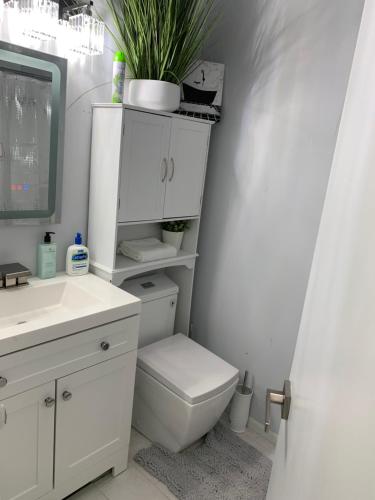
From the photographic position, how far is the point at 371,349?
0.42 m

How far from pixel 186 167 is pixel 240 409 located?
1393 millimetres

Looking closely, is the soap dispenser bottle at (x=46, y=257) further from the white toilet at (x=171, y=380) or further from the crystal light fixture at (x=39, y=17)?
the crystal light fixture at (x=39, y=17)

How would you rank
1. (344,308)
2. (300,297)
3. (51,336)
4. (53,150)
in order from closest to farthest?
(344,308), (51,336), (53,150), (300,297)

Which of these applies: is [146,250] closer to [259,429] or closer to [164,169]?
[164,169]

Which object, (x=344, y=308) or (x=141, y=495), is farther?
(x=141, y=495)

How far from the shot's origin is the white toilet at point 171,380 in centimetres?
186

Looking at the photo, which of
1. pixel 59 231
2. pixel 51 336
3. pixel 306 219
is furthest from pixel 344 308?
pixel 59 231

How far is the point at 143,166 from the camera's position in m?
1.86

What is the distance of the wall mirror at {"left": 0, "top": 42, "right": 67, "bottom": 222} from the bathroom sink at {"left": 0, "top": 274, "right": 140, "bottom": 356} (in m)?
0.33

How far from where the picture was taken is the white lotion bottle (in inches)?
73.7

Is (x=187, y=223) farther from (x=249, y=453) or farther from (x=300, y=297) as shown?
(x=249, y=453)

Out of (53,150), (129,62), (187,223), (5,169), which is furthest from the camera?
(187,223)

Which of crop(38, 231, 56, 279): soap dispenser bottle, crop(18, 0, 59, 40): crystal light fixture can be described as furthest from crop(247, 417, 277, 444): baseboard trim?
crop(18, 0, 59, 40): crystal light fixture

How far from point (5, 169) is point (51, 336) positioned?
73cm
